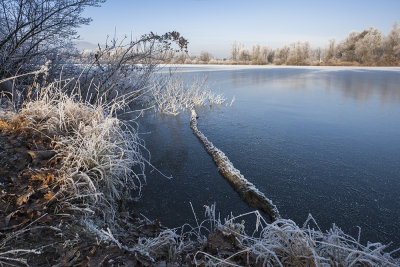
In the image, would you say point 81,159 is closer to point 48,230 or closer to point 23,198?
point 23,198

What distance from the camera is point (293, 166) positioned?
12.3 feet

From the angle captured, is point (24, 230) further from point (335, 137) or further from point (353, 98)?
point (353, 98)

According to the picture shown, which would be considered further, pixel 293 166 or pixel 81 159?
pixel 293 166

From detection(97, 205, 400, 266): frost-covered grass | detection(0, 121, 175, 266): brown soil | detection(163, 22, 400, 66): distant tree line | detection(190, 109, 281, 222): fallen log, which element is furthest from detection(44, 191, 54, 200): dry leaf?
detection(163, 22, 400, 66): distant tree line

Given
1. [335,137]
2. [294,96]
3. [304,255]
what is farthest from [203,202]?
[294,96]

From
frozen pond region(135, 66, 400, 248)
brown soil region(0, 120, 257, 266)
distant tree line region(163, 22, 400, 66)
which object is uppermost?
distant tree line region(163, 22, 400, 66)

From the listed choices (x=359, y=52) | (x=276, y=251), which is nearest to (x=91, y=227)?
(x=276, y=251)

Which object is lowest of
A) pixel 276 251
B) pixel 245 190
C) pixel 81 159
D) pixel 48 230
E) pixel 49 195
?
pixel 245 190

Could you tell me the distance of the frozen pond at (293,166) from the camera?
2674mm

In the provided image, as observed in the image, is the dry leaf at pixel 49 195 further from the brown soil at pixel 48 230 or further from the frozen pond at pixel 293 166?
the frozen pond at pixel 293 166

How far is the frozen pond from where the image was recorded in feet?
8.77

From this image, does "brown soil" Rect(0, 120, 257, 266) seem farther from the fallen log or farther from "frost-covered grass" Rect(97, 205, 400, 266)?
the fallen log

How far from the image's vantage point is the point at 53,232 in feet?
5.33

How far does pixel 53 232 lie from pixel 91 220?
0.35 m
